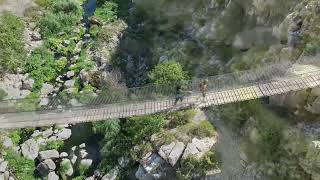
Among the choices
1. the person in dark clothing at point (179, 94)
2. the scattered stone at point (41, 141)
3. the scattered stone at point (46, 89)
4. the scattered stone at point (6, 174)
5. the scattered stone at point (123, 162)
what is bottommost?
the scattered stone at point (6, 174)

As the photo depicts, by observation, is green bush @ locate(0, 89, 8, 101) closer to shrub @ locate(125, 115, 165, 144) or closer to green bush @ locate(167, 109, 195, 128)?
shrub @ locate(125, 115, 165, 144)

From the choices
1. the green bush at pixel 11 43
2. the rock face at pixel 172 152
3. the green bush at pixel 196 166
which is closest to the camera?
the green bush at pixel 196 166

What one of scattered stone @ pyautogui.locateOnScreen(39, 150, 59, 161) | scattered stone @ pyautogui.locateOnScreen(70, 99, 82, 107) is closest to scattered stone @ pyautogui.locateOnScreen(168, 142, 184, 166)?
scattered stone @ pyautogui.locateOnScreen(70, 99, 82, 107)

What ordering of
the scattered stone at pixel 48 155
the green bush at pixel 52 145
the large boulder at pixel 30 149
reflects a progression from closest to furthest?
the scattered stone at pixel 48 155
the large boulder at pixel 30 149
the green bush at pixel 52 145

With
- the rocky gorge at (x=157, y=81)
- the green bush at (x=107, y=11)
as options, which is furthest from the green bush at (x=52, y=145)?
the green bush at (x=107, y=11)

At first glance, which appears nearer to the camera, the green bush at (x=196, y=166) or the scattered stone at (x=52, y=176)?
the green bush at (x=196, y=166)

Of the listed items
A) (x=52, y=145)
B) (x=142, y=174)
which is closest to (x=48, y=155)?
(x=52, y=145)

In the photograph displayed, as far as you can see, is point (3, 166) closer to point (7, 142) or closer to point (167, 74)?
point (7, 142)

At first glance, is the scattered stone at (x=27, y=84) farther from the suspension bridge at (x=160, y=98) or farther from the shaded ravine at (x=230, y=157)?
the shaded ravine at (x=230, y=157)
